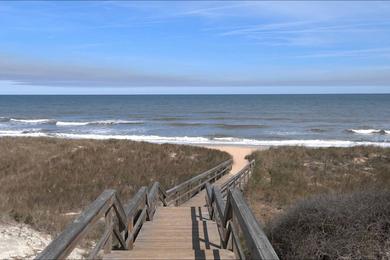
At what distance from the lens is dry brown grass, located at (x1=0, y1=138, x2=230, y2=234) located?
12422 mm

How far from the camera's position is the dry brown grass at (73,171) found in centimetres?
1242

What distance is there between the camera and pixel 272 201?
14609 mm

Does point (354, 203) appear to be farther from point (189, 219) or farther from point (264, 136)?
point (264, 136)

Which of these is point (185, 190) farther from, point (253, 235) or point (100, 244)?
point (253, 235)

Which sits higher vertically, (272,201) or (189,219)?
(189,219)

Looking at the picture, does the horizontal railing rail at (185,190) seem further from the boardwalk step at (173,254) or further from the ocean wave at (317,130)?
the ocean wave at (317,130)

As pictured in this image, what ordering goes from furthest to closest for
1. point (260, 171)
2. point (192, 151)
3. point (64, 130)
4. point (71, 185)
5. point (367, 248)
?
point (64, 130) → point (192, 151) → point (260, 171) → point (71, 185) → point (367, 248)

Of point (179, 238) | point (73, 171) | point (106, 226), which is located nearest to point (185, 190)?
point (73, 171)

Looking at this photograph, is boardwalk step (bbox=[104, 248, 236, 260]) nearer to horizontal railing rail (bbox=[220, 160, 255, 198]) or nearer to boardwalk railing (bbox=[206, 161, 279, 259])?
boardwalk railing (bbox=[206, 161, 279, 259])

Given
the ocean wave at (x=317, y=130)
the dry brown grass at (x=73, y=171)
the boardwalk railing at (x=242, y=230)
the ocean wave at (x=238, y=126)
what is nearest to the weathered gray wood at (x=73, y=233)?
the boardwalk railing at (x=242, y=230)

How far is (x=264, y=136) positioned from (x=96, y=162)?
2831cm

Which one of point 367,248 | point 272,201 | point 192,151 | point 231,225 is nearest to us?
point 231,225

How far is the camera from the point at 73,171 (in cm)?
1916

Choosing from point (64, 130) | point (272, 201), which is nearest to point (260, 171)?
point (272, 201)
